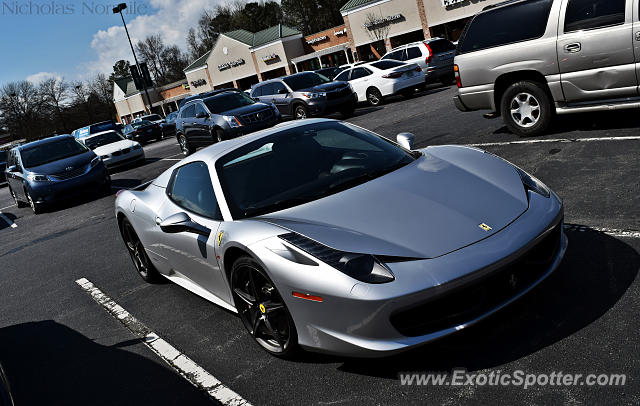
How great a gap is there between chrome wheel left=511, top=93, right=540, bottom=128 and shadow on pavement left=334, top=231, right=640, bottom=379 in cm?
483

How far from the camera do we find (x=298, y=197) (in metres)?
3.96

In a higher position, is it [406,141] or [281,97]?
[281,97]

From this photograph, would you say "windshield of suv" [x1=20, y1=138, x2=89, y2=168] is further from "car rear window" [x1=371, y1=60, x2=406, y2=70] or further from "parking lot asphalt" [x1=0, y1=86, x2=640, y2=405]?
"car rear window" [x1=371, y1=60, x2=406, y2=70]

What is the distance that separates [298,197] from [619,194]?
10.3 ft

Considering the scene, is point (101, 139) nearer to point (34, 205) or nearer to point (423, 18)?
point (34, 205)

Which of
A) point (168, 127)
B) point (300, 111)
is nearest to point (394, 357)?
point (300, 111)

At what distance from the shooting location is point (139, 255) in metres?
5.99

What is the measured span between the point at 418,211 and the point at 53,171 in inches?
482

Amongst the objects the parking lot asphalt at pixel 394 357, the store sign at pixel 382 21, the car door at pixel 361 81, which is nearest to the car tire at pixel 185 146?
the car door at pixel 361 81

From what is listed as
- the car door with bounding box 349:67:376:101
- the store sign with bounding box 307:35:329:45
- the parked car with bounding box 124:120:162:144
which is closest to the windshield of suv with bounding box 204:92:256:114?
the car door with bounding box 349:67:376:101

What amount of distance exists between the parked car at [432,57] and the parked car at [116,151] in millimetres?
10018

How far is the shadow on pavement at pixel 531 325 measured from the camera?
3211mm

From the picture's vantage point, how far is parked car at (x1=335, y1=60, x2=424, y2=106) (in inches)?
781

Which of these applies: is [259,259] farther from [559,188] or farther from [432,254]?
[559,188]
